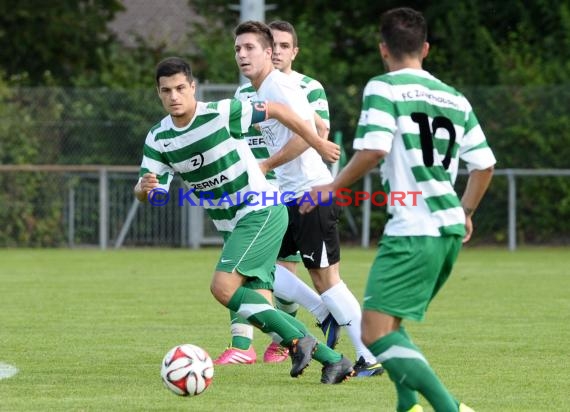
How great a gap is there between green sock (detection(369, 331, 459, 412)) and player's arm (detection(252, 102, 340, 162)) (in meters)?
1.65

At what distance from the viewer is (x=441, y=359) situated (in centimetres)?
827

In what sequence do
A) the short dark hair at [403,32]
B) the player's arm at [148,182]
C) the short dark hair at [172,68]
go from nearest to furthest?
the short dark hair at [403,32] → the player's arm at [148,182] → the short dark hair at [172,68]

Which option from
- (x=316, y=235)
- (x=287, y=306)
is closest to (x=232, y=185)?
(x=316, y=235)

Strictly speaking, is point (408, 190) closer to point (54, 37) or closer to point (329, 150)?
point (329, 150)

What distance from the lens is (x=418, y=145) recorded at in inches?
227

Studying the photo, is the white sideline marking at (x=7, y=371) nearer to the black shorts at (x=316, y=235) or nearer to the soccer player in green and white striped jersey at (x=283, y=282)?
the soccer player in green and white striped jersey at (x=283, y=282)

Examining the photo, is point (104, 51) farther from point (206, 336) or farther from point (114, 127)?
point (206, 336)

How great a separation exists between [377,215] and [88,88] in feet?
17.5

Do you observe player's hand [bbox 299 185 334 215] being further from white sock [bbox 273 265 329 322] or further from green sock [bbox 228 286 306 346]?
Result: white sock [bbox 273 265 329 322]

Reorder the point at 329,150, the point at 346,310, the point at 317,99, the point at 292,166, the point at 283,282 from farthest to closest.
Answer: the point at 317,99 → the point at 283,282 → the point at 292,166 → the point at 346,310 → the point at 329,150

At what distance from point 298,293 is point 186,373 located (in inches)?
70.5

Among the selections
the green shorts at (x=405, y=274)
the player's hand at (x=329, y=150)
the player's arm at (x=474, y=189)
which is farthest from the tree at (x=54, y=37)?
the green shorts at (x=405, y=274)

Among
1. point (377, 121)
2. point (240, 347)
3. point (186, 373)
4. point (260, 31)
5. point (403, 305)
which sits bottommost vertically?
point (240, 347)

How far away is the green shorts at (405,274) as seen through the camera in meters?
5.69
